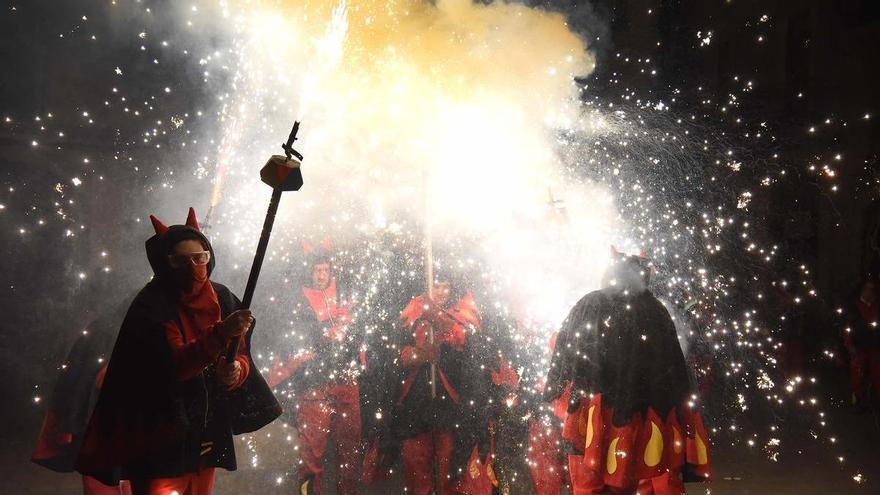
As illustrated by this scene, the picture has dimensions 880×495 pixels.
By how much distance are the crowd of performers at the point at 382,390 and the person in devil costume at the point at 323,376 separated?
0.02m

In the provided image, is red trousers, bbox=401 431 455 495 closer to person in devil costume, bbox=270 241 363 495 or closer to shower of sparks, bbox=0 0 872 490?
person in devil costume, bbox=270 241 363 495

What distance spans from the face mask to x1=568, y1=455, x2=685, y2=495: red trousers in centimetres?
329

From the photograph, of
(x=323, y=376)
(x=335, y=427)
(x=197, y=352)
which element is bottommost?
(x=197, y=352)

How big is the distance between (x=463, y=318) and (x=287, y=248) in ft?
13.1

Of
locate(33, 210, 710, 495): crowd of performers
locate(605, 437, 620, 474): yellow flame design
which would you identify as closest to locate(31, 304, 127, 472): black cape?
locate(33, 210, 710, 495): crowd of performers

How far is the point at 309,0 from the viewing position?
6.42 m

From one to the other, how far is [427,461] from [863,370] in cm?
658

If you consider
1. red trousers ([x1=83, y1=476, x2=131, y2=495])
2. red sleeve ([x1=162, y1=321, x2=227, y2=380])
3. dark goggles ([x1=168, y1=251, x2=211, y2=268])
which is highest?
dark goggles ([x1=168, y1=251, x2=211, y2=268])

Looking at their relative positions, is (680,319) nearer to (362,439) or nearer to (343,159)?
(362,439)

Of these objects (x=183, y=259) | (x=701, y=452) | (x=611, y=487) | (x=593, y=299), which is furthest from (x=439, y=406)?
(x=183, y=259)

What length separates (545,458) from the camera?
535 centimetres

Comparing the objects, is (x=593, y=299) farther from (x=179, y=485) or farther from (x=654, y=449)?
(x=179, y=485)

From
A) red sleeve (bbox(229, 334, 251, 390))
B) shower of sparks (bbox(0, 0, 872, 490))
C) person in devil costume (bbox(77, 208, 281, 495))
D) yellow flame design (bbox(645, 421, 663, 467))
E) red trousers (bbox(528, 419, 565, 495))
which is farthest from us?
shower of sparks (bbox(0, 0, 872, 490))

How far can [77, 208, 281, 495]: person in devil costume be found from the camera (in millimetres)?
2490
